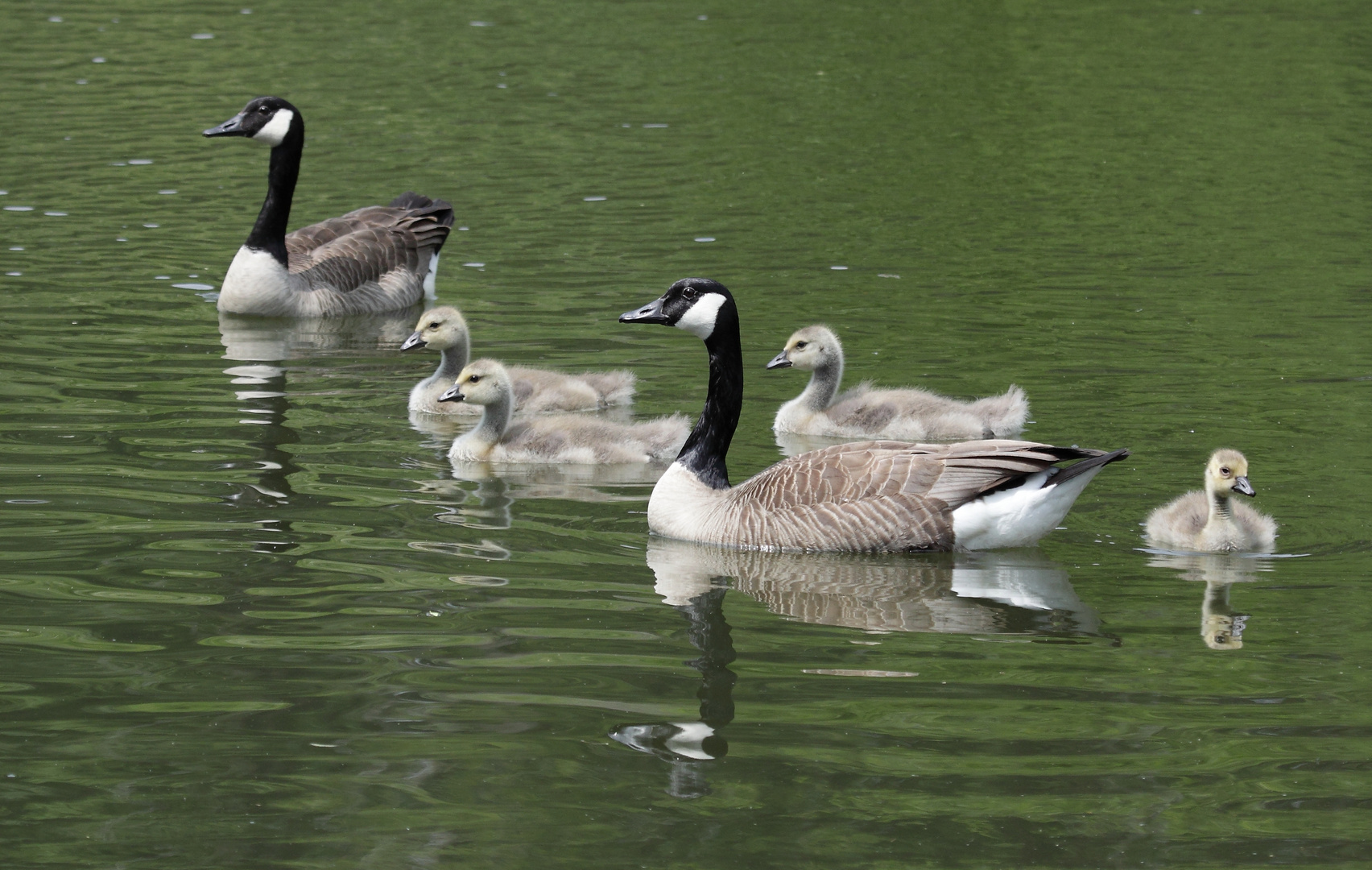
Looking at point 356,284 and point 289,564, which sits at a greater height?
point 356,284

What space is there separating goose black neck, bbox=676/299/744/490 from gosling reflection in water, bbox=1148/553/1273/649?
2.46 m

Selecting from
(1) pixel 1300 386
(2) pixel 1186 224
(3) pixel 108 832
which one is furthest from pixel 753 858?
(2) pixel 1186 224

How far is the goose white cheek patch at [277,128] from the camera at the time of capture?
17.5 m

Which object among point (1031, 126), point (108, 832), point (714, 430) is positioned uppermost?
point (1031, 126)

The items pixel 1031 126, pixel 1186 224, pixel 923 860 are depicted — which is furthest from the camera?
pixel 1031 126

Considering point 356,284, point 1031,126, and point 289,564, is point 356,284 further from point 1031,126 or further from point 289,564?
point 1031,126

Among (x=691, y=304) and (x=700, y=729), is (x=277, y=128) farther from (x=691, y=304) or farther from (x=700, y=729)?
(x=700, y=729)

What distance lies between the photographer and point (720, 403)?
10523mm

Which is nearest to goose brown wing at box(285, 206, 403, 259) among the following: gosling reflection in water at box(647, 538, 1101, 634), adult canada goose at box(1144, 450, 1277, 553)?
gosling reflection in water at box(647, 538, 1101, 634)

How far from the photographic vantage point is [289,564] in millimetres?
9422

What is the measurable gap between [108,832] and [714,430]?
4.84m

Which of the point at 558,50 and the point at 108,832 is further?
the point at 558,50

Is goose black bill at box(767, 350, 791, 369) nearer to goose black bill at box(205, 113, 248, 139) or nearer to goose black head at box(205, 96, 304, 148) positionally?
goose black head at box(205, 96, 304, 148)

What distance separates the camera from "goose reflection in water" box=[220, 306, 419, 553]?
10672 millimetres
